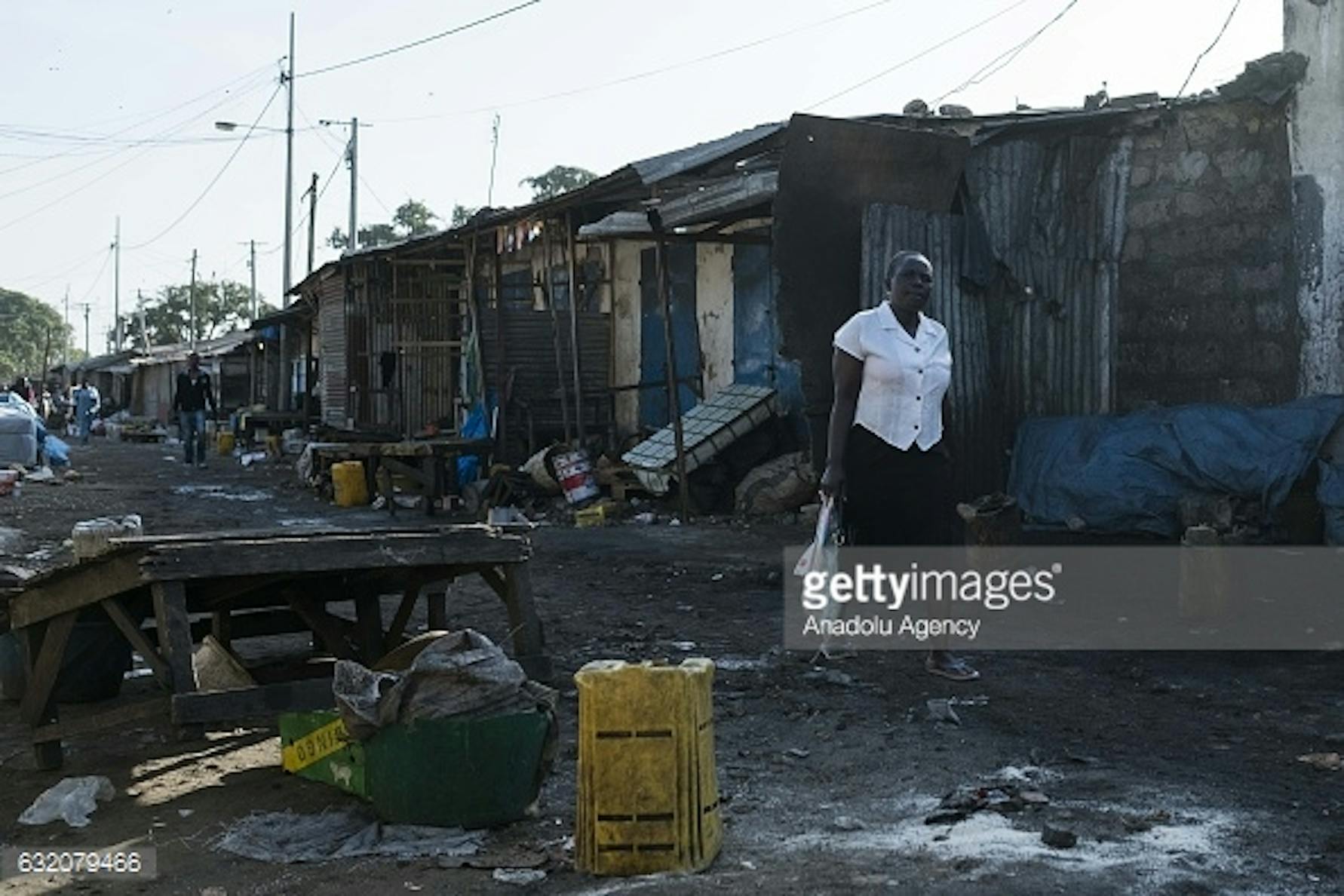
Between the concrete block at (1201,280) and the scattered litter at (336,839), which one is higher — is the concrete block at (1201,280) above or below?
above

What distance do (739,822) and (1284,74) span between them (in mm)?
6671

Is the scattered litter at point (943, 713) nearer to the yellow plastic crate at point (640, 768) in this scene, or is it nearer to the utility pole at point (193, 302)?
the yellow plastic crate at point (640, 768)

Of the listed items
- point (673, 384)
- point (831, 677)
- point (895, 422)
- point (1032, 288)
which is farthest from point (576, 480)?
point (895, 422)

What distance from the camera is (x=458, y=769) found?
404 centimetres

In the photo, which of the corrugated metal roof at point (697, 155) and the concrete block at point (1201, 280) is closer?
the concrete block at point (1201, 280)

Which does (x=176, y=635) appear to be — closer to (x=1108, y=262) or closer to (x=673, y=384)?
(x=1108, y=262)

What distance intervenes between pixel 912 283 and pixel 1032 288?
428cm

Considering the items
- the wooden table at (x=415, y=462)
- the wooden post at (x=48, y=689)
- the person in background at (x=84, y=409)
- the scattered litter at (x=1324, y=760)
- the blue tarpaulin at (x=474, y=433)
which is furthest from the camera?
the person in background at (x=84, y=409)

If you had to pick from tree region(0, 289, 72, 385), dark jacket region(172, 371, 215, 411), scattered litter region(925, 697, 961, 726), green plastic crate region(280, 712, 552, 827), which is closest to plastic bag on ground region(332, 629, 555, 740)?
green plastic crate region(280, 712, 552, 827)

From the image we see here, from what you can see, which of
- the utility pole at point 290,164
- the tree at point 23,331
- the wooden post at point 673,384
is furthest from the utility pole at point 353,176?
the tree at point 23,331

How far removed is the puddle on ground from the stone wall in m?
10.6

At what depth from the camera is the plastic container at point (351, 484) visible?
1555 centimetres

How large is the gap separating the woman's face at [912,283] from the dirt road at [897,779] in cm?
155

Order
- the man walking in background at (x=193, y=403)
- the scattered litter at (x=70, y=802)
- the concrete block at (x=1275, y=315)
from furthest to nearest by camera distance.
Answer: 1. the man walking in background at (x=193, y=403)
2. the concrete block at (x=1275, y=315)
3. the scattered litter at (x=70, y=802)
